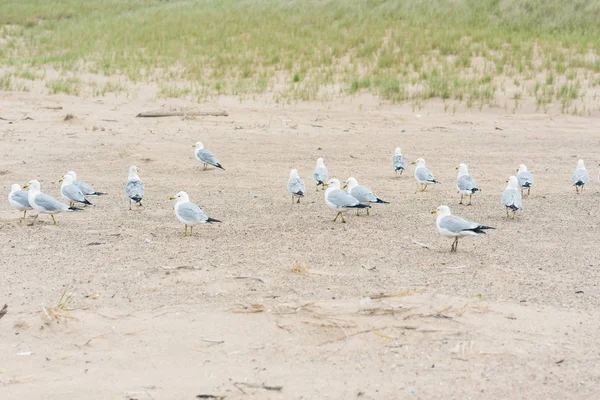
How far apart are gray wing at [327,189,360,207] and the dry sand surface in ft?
1.04

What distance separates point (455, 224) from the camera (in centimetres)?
825

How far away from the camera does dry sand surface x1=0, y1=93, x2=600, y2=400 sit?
553 centimetres

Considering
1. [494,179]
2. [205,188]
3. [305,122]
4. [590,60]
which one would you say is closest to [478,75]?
[590,60]

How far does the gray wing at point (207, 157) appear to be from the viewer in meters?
13.1

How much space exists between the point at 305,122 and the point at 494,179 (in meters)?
5.72

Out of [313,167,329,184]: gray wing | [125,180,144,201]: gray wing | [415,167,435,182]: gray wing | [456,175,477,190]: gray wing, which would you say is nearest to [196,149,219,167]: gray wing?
[313,167,329,184]: gray wing

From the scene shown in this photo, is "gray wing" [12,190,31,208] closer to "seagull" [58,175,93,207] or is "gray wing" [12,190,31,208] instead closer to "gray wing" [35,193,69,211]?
"gray wing" [35,193,69,211]

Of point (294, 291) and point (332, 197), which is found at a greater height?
point (332, 197)

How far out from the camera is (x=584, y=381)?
5.34m

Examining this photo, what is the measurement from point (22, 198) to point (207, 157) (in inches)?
157

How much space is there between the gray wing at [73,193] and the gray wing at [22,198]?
2.26 ft

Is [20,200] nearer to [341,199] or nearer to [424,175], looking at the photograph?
[341,199]

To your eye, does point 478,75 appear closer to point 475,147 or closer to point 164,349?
point 475,147

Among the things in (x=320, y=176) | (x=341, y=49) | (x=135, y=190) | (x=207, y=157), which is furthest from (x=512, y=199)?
(x=341, y=49)
